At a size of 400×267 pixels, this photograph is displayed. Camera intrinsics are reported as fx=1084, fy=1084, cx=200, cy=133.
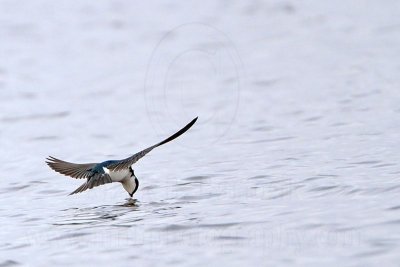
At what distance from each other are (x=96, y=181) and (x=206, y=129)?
18.8 ft

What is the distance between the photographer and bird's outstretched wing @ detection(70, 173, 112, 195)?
11891 mm

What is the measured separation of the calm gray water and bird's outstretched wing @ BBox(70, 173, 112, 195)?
307mm

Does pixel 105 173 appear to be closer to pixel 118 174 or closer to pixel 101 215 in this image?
pixel 118 174

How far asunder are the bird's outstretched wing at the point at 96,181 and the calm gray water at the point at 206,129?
0.31 metres

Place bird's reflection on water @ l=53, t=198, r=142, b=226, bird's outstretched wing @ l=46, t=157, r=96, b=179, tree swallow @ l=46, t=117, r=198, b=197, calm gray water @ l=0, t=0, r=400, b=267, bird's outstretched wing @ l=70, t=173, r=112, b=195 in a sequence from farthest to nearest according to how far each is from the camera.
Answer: bird's outstretched wing @ l=46, t=157, r=96, b=179 < tree swallow @ l=46, t=117, r=198, b=197 < bird's outstretched wing @ l=70, t=173, r=112, b=195 < bird's reflection on water @ l=53, t=198, r=142, b=226 < calm gray water @ l=0, t=0, r=400, b=267

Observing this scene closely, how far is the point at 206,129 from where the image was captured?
1755 cm

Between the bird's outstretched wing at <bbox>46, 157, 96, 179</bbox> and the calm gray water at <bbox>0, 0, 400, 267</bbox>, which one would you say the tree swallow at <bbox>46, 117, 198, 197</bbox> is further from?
the calm gray water at <bbox>0, 0, 400, 267</bbox>

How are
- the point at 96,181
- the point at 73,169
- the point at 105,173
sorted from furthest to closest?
the point at 73,169, the point at 105,173, the point at 96,181

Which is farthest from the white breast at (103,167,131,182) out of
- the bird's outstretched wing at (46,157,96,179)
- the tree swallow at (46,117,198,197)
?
the bird's outstretched wing at (46,157,96,179)

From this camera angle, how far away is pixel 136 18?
99.4 ft

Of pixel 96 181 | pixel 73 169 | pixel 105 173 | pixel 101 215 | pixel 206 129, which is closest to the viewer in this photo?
pixel 101 215

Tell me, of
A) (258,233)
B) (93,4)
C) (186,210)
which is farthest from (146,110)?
(93,4)

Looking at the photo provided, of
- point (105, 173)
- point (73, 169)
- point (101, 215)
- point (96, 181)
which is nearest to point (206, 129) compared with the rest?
point (73, 169)

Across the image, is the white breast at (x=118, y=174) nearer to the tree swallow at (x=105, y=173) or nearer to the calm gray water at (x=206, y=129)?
the tree swallow at (x=105, y=173)
